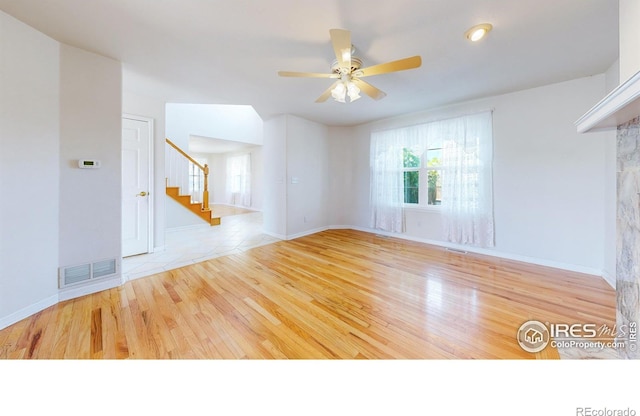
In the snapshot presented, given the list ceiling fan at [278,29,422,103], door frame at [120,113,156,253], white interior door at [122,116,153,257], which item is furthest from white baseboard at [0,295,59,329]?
ceiling fan at [278,29,422,103]

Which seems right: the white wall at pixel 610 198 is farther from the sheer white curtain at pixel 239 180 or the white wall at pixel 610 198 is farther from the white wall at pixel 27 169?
the sheer white curtain at pixel 239 180

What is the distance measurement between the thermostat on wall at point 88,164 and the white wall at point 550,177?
4.81 meters

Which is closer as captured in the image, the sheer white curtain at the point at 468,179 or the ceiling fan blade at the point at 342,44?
the ceiling fan blade at the point at 342,44

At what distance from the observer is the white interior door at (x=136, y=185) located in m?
3.20

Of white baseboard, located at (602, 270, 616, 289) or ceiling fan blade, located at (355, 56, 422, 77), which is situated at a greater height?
ceiling fan blade, located at (355, 56, 422, 77)

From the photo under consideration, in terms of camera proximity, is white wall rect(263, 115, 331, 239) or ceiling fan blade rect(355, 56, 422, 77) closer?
ceiling fan blade rect(355, 56, 422, 77)

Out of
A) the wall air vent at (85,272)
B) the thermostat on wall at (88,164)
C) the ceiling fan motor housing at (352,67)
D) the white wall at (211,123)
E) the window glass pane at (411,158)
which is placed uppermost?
the white wall at (211,123)

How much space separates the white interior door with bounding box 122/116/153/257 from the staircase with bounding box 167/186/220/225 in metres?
1.83

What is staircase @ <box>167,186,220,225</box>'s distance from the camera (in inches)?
201

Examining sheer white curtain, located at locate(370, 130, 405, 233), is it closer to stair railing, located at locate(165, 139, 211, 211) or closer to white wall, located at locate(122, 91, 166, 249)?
white wall, located at locate(122, 91, 166, 249)

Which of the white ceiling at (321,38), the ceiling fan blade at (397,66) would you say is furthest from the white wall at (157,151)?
the ceiling fan blade at (397,66)
